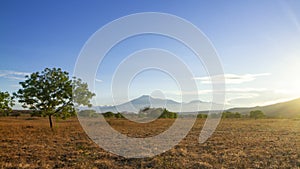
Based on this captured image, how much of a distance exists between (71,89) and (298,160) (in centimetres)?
2531

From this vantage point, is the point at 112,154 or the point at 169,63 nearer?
the point at 112,154

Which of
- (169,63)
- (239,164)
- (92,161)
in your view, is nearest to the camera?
(239,164)

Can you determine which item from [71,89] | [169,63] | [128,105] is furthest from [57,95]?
[169,63]

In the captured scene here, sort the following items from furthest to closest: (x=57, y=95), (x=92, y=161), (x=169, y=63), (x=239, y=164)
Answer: (x=57, y=95) < (x=169, y=63) < (x=92, y=161) < (x=239, y=164)

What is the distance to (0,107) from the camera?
1441 inches

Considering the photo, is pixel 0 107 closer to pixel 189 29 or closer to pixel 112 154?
pixel 112 154

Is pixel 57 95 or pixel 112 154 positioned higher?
pixel 57 95

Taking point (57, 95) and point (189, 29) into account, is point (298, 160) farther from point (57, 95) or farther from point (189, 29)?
point (57, 95)

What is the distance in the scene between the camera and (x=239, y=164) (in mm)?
12438

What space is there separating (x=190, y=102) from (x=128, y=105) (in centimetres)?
471

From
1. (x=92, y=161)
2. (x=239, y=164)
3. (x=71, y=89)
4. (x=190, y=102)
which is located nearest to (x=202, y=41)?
(x=190, y=102)

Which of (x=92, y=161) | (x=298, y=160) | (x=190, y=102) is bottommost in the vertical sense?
(x=298, y=160)

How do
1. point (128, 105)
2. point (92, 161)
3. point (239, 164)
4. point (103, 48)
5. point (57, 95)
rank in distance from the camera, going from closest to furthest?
point (239, 164) → point (92, 161) → point (103, 48) → point (128, 105) → point (57, 95)

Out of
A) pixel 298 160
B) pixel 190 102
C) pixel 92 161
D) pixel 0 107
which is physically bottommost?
pixel 298 160
